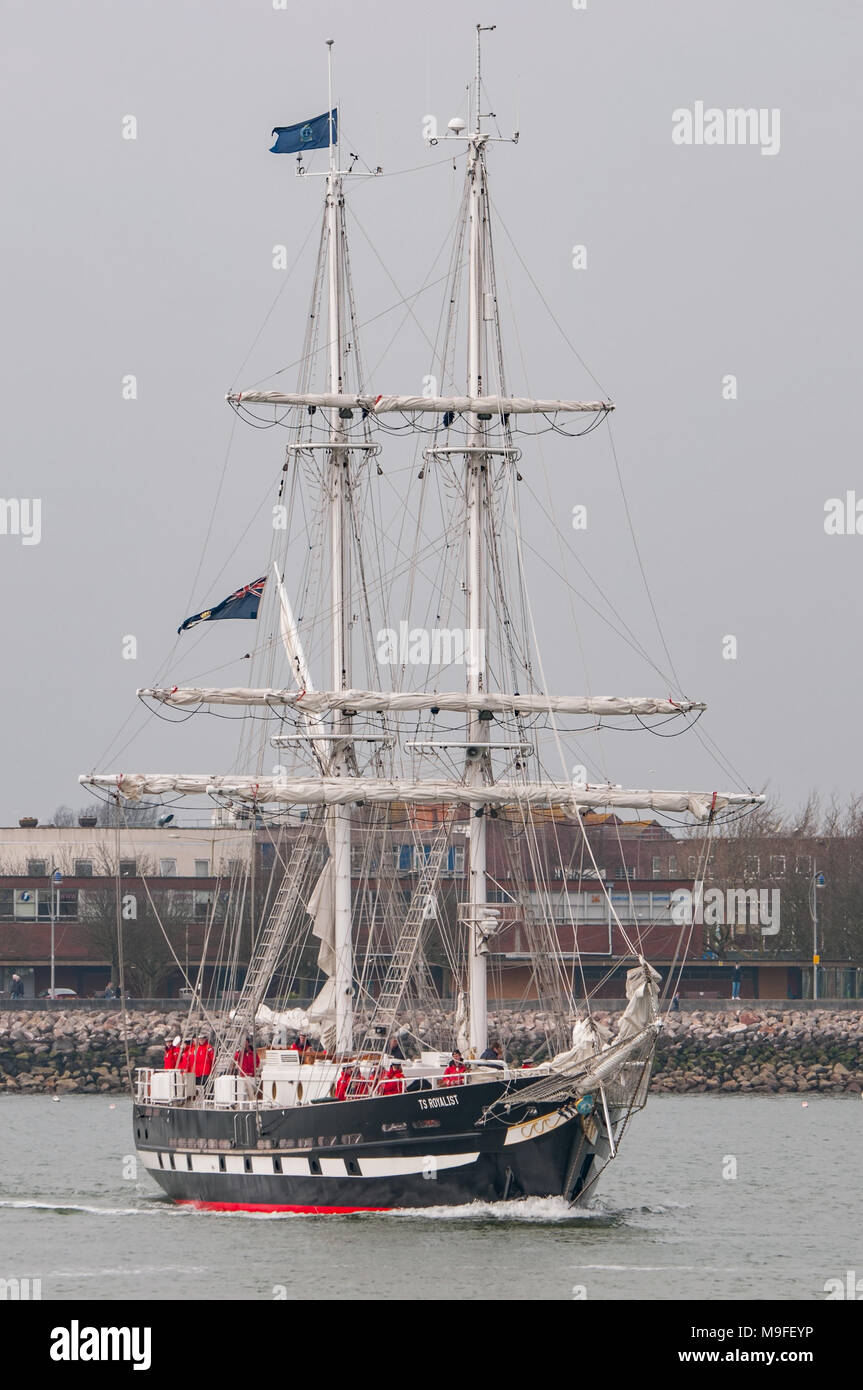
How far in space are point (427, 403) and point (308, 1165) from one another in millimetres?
18903

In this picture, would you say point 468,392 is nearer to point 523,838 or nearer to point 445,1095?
point 523,838

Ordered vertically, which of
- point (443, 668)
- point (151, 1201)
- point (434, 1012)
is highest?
point (443, 668)

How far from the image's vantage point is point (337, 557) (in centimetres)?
6588

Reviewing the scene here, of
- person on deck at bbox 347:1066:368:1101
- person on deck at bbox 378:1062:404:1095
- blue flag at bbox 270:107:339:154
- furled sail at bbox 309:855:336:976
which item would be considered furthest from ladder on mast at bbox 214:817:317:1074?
blue flag at bbox 270:107:339:154

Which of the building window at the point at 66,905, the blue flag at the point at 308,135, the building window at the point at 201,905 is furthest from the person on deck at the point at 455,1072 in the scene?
the building window at the point at 66,905

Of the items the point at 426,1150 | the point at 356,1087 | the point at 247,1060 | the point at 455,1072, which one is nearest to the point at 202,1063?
the point at 247,1060

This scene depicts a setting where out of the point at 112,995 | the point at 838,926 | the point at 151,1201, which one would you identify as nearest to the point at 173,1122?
the point at 151,1201

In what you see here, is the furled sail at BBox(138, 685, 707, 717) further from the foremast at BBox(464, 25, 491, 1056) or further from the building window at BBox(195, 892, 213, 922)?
the building window at BBox(195, 892, 213, 922)

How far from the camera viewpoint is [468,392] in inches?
2462

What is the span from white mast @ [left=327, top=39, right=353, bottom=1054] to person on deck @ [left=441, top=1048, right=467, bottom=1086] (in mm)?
6431

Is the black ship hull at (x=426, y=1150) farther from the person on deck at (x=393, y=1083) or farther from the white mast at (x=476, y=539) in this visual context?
the white mast at (x=476, y=539)

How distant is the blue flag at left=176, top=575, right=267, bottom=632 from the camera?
218 ft

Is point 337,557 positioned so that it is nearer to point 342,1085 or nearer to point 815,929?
point 342,1085
